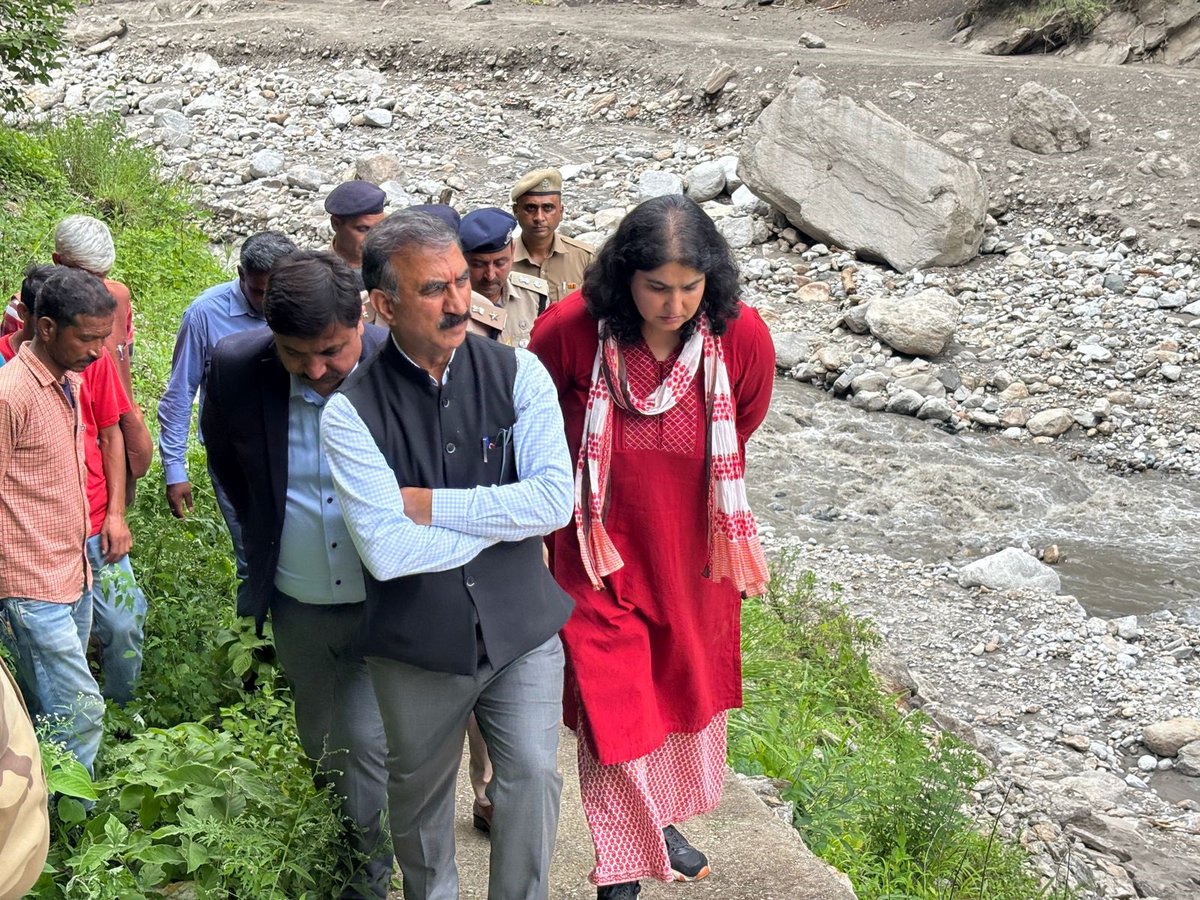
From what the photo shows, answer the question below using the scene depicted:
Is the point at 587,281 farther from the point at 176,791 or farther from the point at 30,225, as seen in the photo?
the point at 30,225

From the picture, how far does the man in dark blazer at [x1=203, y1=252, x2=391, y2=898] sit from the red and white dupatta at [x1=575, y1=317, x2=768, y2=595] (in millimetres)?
536

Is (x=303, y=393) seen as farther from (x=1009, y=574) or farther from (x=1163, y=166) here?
(x=1163, y=166)

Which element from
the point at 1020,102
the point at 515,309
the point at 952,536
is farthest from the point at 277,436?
the point at 1020,102

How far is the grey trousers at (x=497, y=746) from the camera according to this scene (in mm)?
2676

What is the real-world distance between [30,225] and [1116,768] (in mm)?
7853

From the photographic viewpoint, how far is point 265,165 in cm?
1537

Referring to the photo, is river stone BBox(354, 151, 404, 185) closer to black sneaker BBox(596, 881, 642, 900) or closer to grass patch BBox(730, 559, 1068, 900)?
grass patch BBox(730, 559, 1068, 900)

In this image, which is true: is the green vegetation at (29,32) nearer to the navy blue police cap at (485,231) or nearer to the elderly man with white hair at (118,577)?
the elderly man with white hair at (118,577)

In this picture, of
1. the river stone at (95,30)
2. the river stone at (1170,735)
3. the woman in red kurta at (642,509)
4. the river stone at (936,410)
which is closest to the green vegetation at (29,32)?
the river stone at (936,410)

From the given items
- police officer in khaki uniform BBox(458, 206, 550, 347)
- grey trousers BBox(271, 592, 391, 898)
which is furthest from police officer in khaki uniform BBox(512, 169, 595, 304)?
grey trousers BBox(271, 592, 391, 898)

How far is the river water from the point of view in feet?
28.1

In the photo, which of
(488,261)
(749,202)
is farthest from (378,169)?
(488,261)

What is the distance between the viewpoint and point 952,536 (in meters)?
8.93

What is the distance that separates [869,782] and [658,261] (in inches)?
88.2
